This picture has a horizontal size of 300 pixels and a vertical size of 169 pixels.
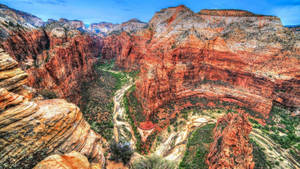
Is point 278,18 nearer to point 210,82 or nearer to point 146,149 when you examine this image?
point 210,82

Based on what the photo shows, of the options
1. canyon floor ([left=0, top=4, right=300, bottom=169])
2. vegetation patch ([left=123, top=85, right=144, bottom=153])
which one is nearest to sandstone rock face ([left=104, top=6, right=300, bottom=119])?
canyon floor ([left=0, top=4, right=300, bottom=169])

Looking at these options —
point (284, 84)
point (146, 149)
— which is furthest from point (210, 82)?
point (146, 149)

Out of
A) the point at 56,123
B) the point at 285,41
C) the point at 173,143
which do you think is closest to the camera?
the point at 56,123

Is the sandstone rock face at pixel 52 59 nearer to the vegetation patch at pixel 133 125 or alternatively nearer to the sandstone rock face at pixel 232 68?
the vegetation patch at pixel 133 125

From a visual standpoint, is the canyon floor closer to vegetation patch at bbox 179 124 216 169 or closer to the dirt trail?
vegetation patch at bbox 179 124 216 169

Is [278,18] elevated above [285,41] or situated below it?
above

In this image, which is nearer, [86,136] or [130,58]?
[86,136]
